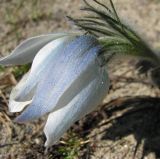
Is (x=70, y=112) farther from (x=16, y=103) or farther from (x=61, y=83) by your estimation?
(x=16, y=103)

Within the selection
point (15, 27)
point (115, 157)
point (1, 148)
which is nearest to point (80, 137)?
point (115, 157)

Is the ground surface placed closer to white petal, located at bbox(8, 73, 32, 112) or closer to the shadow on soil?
the shadow on soil

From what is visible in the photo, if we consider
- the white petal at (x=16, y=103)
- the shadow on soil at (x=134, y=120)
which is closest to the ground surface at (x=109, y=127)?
the shadow on soil at (x=134, y=120)

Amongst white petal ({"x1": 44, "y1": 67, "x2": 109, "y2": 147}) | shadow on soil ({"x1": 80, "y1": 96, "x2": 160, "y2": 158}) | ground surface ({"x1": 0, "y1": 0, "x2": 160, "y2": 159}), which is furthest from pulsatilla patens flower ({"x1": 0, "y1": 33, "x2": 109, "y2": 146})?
shadow on soil ({"x1": 80, "y1": 96, "x2": 160, "y2": 158})

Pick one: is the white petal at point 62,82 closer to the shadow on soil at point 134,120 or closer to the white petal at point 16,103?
the white petal at point 16,103

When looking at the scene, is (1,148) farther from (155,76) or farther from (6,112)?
(155,76)

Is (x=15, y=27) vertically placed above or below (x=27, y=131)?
above

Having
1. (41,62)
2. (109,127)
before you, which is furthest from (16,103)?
(109,127)
